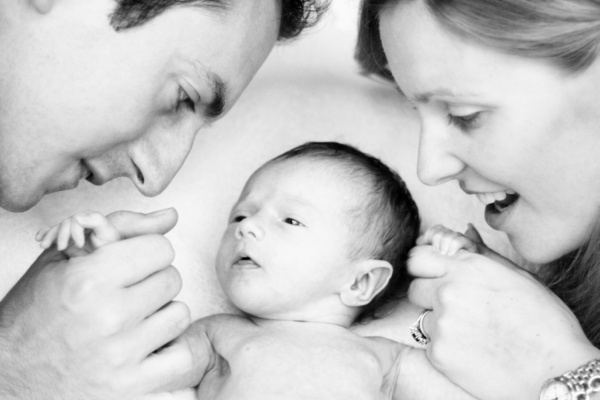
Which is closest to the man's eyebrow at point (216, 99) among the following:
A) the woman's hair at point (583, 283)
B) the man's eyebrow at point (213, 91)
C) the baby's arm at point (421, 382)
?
the man's eyebrow at point (213, 91)

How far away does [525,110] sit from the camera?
160 centimetres

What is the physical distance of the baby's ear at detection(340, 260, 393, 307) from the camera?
1972mm

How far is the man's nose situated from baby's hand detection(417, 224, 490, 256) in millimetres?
614

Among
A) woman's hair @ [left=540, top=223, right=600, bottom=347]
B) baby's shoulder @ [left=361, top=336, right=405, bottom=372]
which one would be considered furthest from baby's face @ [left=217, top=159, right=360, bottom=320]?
woman's hair @ [left=540, top=223, right=600, bottom=347]

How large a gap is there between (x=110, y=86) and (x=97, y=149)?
17 cm

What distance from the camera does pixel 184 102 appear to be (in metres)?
1.90

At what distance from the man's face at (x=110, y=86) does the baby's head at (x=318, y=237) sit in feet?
0.74

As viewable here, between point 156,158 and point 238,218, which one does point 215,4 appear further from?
point 238,218

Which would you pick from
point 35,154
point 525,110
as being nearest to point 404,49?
point 525,110

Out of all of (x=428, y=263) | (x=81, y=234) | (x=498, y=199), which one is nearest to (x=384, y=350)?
(x=428, y=263)

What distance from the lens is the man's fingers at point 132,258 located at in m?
1.68

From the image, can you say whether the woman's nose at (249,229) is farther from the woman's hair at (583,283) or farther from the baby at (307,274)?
the woman's hair at (583,283)

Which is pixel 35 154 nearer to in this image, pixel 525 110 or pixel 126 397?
pixel 126 397

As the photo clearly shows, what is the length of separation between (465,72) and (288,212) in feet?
1.82
